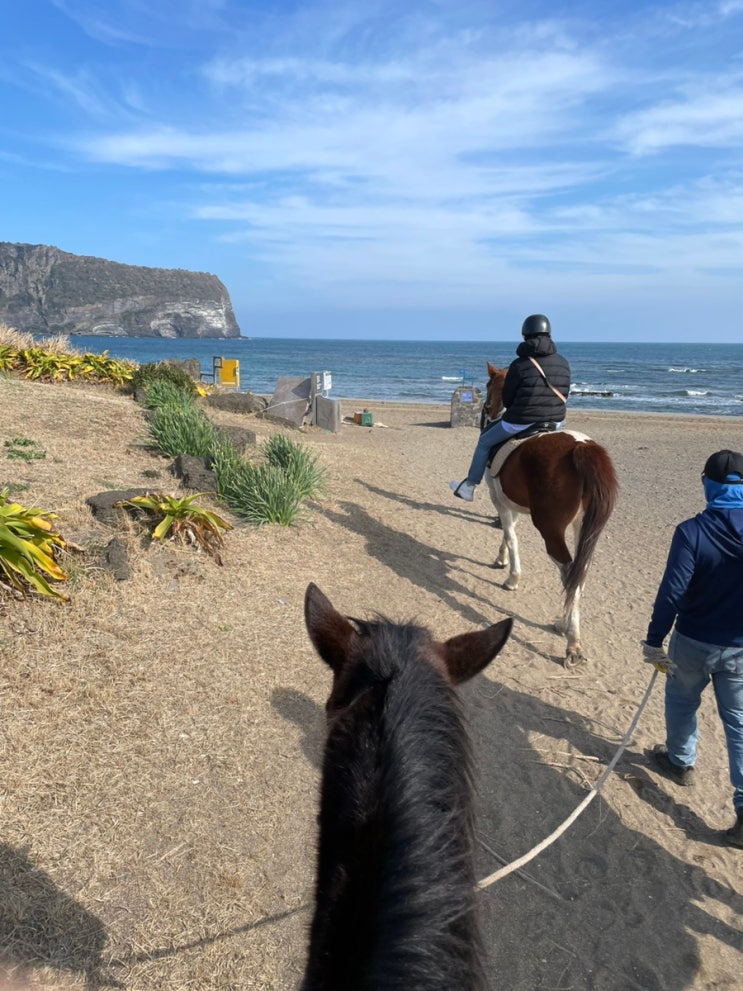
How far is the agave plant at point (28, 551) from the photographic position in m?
4.87

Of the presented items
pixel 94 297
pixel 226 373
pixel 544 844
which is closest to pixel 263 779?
pixel 544 844

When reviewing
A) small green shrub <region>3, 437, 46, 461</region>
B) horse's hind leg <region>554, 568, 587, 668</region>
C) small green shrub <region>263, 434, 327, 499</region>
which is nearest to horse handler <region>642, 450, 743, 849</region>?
horse's hind leg <region>554, 568, 587, 668</region>

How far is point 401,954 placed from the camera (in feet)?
3.66

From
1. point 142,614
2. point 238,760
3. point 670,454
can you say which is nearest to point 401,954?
point 238,760

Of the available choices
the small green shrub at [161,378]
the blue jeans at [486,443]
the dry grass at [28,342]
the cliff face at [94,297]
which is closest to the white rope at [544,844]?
the blue jeans at [486,443]

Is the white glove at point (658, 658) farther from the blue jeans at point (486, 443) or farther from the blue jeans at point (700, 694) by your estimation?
the blue jeans at point (486, 443)

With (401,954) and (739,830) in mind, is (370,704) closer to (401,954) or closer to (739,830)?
(401,954)

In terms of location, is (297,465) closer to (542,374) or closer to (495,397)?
(495,397)

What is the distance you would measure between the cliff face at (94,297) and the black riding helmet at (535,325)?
16453cm

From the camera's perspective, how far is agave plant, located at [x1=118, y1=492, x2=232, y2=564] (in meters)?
6.43

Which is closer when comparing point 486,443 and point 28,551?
point 28,551

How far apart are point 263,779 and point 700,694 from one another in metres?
2.64

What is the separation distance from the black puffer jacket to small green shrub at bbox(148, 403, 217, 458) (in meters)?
4.55

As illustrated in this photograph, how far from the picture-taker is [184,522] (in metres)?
6.50
